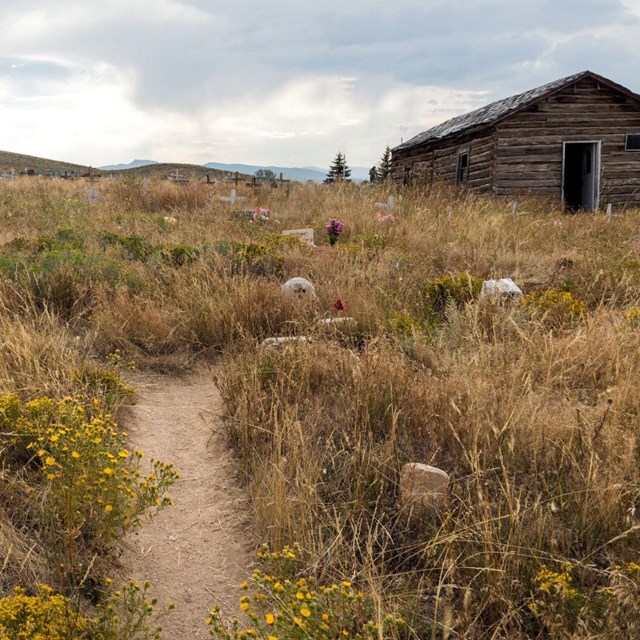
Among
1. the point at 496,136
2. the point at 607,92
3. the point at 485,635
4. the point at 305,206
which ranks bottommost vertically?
the point at 485,635

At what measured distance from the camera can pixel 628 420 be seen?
10.7 ft

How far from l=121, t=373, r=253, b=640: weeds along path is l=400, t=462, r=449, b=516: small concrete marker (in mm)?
778

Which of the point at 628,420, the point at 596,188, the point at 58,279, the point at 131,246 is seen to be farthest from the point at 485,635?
the point at 596,188

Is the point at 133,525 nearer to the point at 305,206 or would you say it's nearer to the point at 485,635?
the point at 485,635

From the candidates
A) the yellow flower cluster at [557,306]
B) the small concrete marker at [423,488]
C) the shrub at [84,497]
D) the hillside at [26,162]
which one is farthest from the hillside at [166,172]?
the hillside at [26,162]

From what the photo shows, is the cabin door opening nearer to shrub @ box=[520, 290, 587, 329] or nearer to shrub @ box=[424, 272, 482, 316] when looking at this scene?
shrub @ box=[424, 272, 482, 316]

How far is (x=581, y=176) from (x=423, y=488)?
64.3ft

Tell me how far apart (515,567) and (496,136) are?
53.9ft

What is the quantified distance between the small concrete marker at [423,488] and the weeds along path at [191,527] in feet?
2.55

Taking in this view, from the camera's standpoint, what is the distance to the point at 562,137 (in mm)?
16891

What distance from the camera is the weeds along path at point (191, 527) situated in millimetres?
2414

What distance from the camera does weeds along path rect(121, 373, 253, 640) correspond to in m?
2.41

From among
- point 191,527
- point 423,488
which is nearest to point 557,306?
point 423,488

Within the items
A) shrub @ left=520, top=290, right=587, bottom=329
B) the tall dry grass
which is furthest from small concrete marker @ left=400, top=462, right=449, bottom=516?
shrub @ left=520, top=290, right=587, bottom=329
